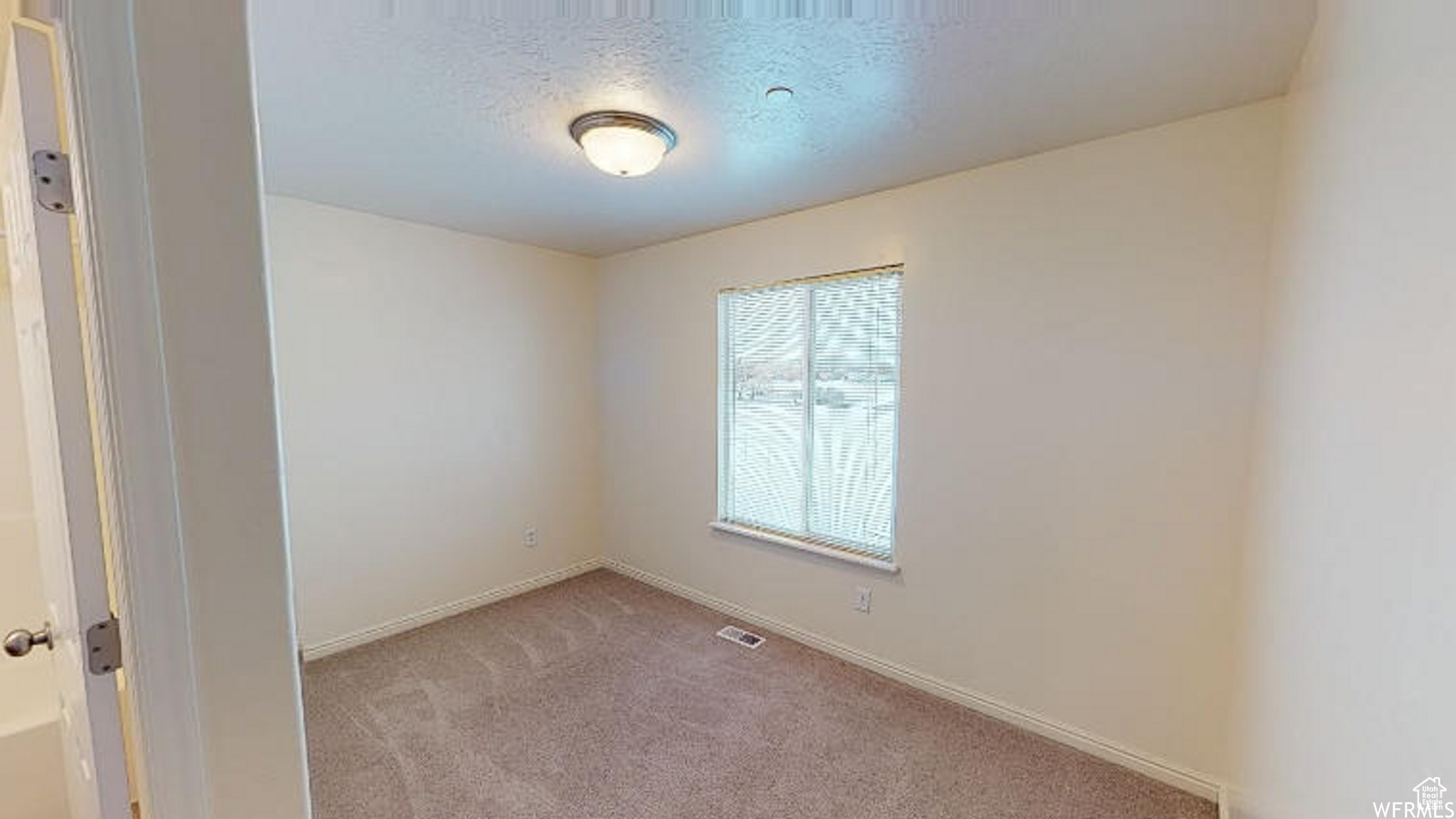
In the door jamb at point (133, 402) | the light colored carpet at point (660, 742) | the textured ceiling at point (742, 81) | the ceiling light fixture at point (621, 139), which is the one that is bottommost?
the light colored carpet at point (660, 742)

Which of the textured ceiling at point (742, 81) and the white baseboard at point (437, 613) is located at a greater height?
the textured ceiling at point (742, 81)

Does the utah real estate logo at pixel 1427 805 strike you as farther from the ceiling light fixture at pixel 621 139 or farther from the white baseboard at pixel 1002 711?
the ceiling light fixture at pixel 621 139

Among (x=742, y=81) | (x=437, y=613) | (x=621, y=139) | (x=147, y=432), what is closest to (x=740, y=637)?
(x=437, y=613)

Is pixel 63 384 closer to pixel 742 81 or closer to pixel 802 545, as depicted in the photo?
pixel 742 81

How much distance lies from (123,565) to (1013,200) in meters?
2.63

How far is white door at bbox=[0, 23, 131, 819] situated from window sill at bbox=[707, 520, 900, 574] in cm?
245

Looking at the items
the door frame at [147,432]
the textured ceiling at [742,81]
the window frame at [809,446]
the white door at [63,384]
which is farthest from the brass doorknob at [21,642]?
the window frame at [809,446]

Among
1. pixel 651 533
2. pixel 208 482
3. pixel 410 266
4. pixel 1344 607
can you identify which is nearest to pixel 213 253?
pixel 208 482

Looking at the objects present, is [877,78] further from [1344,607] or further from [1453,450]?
[1344,607]

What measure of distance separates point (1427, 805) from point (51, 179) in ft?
6.33

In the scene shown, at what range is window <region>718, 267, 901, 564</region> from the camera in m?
2.67

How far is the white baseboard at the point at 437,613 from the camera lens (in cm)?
286

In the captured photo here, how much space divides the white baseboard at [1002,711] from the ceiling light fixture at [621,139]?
243cm

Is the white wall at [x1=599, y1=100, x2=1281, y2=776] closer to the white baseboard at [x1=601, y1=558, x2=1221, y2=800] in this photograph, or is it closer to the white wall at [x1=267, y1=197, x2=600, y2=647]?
the white baseboard at [x1=601, y1=558, x2=1221, y2=800]
